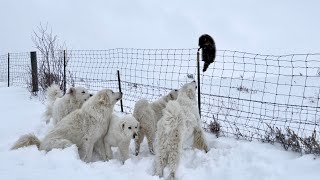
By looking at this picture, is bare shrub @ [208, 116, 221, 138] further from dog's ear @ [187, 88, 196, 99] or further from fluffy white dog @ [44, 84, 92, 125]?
fluffy white dog @ [44, 84, 92, 125]

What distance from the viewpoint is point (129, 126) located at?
6.15m

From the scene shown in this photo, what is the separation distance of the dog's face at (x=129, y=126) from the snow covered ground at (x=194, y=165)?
0.47 m

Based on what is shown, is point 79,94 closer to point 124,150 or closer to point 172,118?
point 124,150

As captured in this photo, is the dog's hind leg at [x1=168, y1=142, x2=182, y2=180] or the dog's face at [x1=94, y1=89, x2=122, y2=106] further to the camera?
the dog's face at [x1=94, y1=89, x2=122, y2=106]

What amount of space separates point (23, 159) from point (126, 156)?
1.74 m

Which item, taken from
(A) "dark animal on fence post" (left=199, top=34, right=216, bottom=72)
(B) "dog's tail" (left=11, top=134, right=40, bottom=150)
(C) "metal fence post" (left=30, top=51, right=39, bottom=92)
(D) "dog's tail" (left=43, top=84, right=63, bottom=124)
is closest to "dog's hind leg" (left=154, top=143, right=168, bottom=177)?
(B) "dog's tail" (left=11, top=134, right=40, bottom=150)

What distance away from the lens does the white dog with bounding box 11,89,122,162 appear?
19.5ft

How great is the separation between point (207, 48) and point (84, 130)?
3.00m

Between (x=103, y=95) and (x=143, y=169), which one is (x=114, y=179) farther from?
(x=103, y=95)

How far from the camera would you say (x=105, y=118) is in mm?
6496

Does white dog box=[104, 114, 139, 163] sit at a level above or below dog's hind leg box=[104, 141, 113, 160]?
above

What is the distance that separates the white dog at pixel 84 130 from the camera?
19.5 ft

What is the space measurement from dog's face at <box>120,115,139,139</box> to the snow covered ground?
0.47 meters

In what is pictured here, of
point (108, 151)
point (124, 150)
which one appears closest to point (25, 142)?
point (108, 151)
